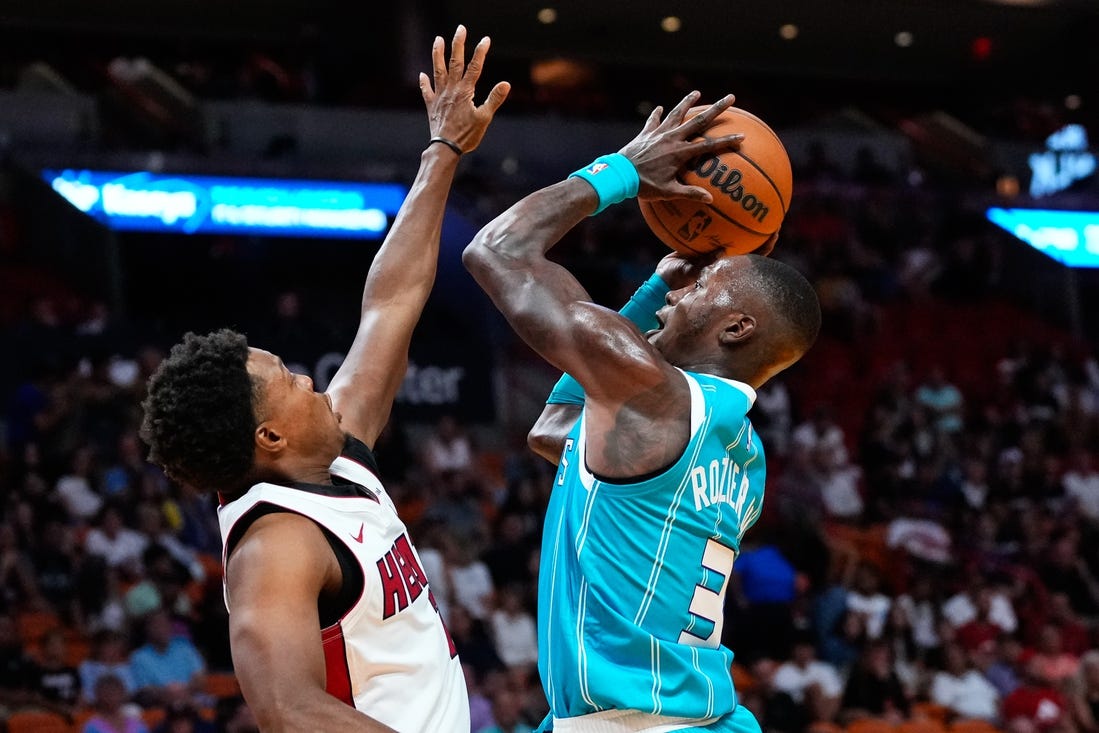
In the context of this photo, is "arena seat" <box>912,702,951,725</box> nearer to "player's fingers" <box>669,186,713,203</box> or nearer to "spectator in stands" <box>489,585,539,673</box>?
"spectator in stands" <box>489,585,539,673</box>

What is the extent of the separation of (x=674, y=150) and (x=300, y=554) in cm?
150

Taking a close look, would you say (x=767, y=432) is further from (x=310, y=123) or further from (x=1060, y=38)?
(x=1060, y=38)

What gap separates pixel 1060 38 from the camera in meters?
Answer: 22.2

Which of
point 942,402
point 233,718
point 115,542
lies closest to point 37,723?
point 233,718

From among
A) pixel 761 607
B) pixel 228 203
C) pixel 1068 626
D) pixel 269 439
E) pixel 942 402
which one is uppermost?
pixel 228 203

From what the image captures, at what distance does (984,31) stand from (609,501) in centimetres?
2014

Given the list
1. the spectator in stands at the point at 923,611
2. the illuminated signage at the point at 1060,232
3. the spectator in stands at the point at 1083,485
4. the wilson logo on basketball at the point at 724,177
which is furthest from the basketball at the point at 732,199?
the illuminated signage at the point at 1060,232

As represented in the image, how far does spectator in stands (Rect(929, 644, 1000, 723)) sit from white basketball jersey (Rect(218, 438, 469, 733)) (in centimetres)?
846

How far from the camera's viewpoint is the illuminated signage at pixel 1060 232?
757 inches

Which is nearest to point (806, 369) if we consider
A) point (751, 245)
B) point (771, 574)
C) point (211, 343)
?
point (771, 574)

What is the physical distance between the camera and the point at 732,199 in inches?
151

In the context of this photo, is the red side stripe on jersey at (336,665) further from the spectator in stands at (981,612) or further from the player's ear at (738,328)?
the spectator in stands at (981,612)

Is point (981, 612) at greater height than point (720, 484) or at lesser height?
lesser

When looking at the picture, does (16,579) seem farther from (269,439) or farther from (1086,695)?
(1086,695)
